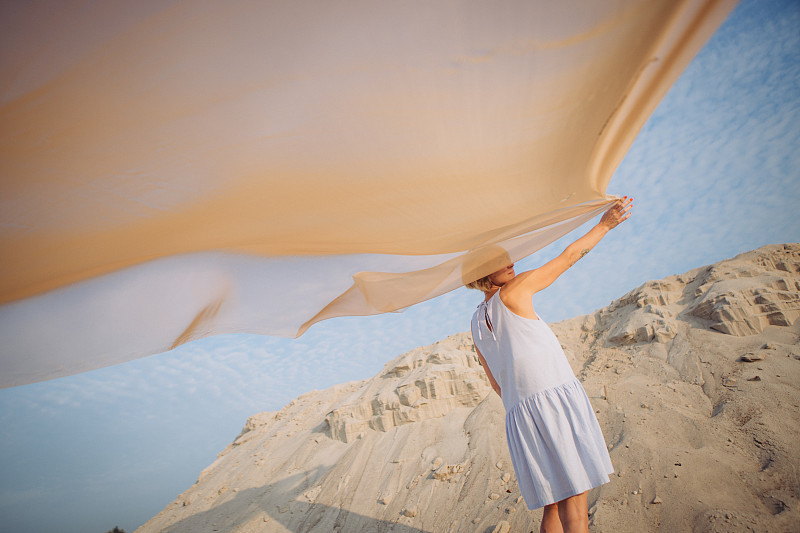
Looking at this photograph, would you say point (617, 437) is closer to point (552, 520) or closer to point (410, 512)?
point (552, 520)

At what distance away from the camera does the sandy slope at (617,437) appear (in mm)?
2898

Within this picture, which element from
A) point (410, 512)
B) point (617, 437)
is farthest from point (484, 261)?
point (410, 512)

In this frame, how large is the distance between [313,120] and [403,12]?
56 centimetres

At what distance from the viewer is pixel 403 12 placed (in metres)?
1.28

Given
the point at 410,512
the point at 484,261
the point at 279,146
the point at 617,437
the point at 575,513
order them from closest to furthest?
1. the point at 279,146
2. the point at 575,513
3. the point at 484,261
4. the point at 617,437
5. the point at 410,512

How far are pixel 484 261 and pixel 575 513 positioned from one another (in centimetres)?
151

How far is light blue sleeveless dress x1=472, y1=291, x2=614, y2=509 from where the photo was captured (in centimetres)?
Result: 189

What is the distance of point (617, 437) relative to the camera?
157 inches

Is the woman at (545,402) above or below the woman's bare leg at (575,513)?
above

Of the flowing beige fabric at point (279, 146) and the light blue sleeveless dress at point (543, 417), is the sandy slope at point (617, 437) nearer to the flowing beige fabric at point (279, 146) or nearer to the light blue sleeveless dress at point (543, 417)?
the light blue sleeveless dress at point (543, 417)

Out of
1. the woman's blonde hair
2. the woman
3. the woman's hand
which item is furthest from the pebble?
the woman's hand

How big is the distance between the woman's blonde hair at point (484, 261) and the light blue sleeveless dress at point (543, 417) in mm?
210

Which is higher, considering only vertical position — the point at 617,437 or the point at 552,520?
the point at 552,520

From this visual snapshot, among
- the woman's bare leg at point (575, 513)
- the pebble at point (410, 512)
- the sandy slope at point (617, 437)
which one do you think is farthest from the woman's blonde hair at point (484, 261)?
the pebble at point (410, 512)
